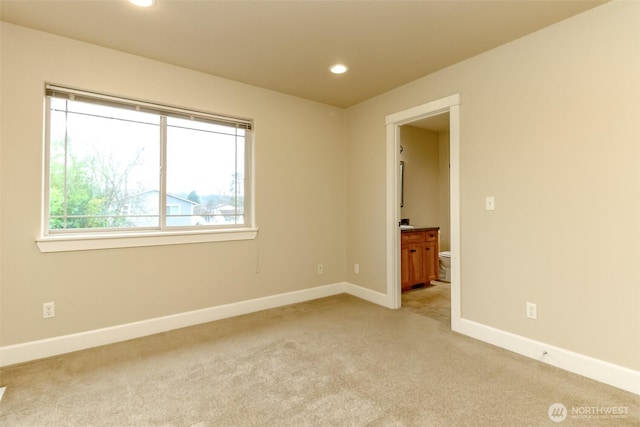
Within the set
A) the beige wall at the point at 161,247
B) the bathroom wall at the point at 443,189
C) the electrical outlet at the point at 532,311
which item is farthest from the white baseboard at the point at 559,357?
the bathroom wall at the point at 443,189

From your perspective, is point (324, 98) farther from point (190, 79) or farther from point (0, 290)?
point (0, 290)

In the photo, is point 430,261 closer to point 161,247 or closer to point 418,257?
point 418,257

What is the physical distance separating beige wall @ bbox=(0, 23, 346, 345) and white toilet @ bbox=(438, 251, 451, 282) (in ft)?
5.70

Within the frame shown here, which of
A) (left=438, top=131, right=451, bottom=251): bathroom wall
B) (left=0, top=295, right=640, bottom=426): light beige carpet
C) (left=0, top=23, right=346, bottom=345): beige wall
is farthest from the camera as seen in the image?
(left=438, top=131, right=451, bottom=251): bathroom wall

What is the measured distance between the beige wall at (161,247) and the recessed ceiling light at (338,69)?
2.78ft

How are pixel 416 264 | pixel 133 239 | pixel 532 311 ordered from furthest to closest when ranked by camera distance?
pixel 416 264 < pixel 133 239 < pixel 532 311

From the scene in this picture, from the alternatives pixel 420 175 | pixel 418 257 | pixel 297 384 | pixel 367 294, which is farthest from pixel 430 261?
pixel 297 384

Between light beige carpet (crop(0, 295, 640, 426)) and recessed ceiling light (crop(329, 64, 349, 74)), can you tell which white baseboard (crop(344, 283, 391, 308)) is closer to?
light beige carpet (crop(0, 295, 640, 426))

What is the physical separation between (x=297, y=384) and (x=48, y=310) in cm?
200

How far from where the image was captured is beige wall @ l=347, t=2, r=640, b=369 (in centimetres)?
199

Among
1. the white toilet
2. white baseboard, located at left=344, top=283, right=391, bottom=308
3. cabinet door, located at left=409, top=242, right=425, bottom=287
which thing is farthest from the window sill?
the white toilet

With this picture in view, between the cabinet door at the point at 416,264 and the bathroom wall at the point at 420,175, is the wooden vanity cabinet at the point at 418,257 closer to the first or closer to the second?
the cabinet door at the point at 416,264

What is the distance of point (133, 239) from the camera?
2.76 metres

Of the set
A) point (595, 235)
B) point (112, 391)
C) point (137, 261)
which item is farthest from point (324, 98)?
point (112, 391)
